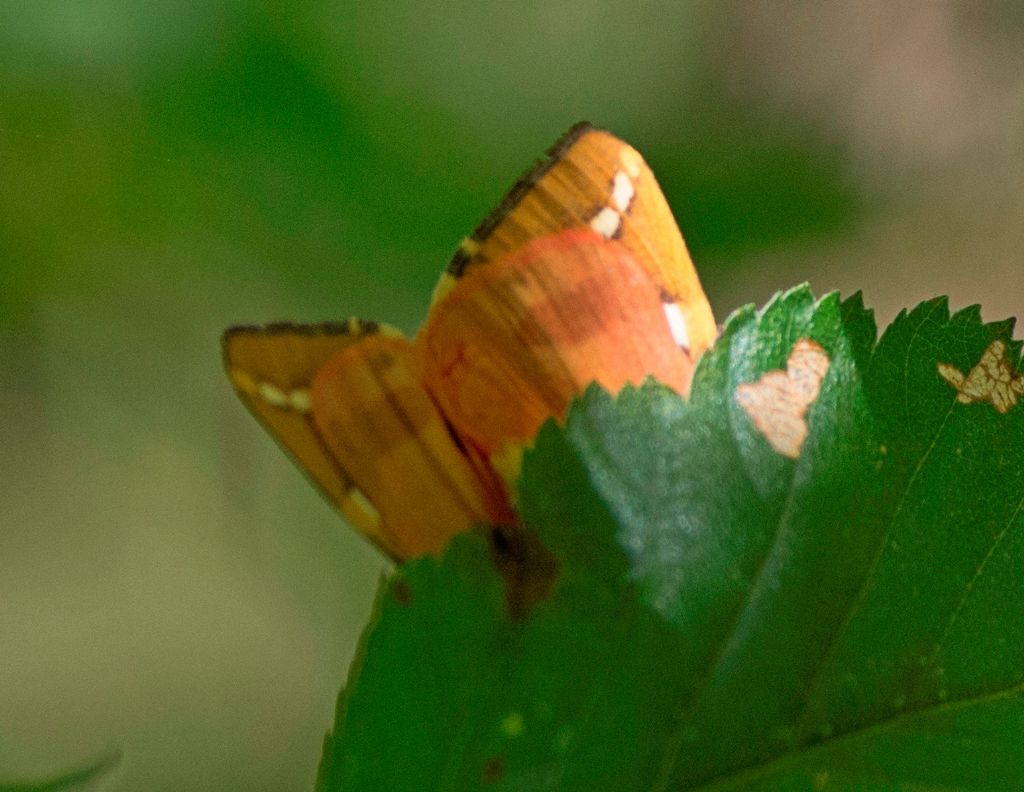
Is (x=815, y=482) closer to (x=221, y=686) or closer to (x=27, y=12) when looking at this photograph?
(x=27, y=12)

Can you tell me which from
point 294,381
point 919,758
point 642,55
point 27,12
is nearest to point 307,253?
point 27,12

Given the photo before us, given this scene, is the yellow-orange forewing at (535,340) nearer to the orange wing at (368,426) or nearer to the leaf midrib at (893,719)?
the orange wing at (368,426)

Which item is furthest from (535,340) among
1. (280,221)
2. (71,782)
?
(280,221)

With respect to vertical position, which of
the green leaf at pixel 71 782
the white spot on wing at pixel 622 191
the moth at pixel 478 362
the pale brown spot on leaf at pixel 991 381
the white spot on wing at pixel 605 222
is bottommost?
the green leaf at pixel 71 782

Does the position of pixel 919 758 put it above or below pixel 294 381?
below

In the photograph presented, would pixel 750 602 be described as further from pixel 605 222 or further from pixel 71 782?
pixel 71 782

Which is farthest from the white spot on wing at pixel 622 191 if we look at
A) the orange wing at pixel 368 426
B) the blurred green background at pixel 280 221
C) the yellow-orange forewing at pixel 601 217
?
the blurred green background at pixel 280 221

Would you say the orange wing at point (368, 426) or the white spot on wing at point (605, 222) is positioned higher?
the white spot on wing at point (605, 222)
